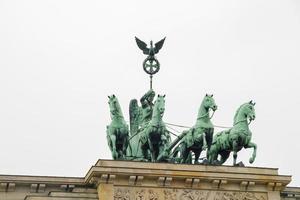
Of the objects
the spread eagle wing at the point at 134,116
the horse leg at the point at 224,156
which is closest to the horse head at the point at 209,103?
the horse leg at the point at 224,156

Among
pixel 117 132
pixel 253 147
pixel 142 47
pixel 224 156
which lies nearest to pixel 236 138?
pixel 253 147

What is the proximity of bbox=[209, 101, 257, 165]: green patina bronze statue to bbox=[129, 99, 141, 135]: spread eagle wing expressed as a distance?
405 centimetres

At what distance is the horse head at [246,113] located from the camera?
118 feet

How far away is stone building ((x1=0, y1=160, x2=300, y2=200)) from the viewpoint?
110 feet

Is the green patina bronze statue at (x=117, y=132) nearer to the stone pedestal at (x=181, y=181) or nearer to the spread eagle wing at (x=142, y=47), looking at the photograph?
the stone pedestal at (x=181, y=181)

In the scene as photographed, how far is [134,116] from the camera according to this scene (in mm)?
39531

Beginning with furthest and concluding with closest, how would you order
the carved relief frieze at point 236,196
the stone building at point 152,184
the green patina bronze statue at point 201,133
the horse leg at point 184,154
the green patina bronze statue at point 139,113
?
the green patina bronze statue at point 139,113, the horse leg at point 184,154, the green patina bronze statue at point 201,133, the carved relief frieze at point 236,196, the stone building at point 152,184

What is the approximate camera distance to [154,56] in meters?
→ 39.5

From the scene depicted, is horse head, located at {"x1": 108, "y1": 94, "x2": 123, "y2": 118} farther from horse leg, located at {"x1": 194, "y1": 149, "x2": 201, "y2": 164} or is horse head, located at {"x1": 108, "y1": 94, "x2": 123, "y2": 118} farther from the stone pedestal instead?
horse leg, located at {"x1": 194, "y1": 149, "x2": 201, "y2": 164}

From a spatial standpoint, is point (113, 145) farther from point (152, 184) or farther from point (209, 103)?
point (209, 103)

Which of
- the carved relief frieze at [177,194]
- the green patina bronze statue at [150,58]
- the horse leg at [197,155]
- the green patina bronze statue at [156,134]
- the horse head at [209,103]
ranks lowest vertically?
the carved relief frieze at [177,194]

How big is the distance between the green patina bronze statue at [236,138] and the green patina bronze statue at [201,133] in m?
0.72

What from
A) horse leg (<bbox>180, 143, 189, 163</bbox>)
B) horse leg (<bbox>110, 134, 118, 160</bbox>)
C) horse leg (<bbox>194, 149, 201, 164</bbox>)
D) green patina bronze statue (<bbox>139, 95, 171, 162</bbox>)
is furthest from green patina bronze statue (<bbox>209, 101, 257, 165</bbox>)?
horse leg (<bbox>110, 134, 118, 160</bbox>)

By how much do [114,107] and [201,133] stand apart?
10.8 ft
